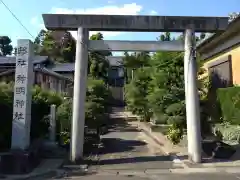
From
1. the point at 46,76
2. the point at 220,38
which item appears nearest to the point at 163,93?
the point at 220,38

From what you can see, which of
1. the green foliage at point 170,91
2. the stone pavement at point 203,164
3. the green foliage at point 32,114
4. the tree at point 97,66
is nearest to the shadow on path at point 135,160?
the stone pavement at point 203,164

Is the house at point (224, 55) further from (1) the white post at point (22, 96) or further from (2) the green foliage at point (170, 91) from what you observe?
(1) the white post at point (22, 96)

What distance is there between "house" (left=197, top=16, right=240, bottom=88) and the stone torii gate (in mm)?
2720

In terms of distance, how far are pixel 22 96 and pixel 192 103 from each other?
5594mm

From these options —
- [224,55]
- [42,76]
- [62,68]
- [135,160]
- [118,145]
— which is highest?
[62,68]

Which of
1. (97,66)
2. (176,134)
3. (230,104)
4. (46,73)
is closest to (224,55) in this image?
(230,104)

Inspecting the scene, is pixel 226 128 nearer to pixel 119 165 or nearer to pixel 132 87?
pixel 119 165

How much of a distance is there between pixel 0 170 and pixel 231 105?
30.9 feet

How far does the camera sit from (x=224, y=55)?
17.8 metres

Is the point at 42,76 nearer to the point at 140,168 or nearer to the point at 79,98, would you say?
the point at 79,98

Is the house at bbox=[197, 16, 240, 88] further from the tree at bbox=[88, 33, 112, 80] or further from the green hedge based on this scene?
the tree at bbox=[88, 33, 112, 80]

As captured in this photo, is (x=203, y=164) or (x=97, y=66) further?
(x=97, y=66)

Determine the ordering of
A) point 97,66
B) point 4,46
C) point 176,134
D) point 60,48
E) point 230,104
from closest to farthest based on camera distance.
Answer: point 230,104 → point 176,134 → point 97,66 → point 60,48 → point 4,46

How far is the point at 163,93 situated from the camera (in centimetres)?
1739
